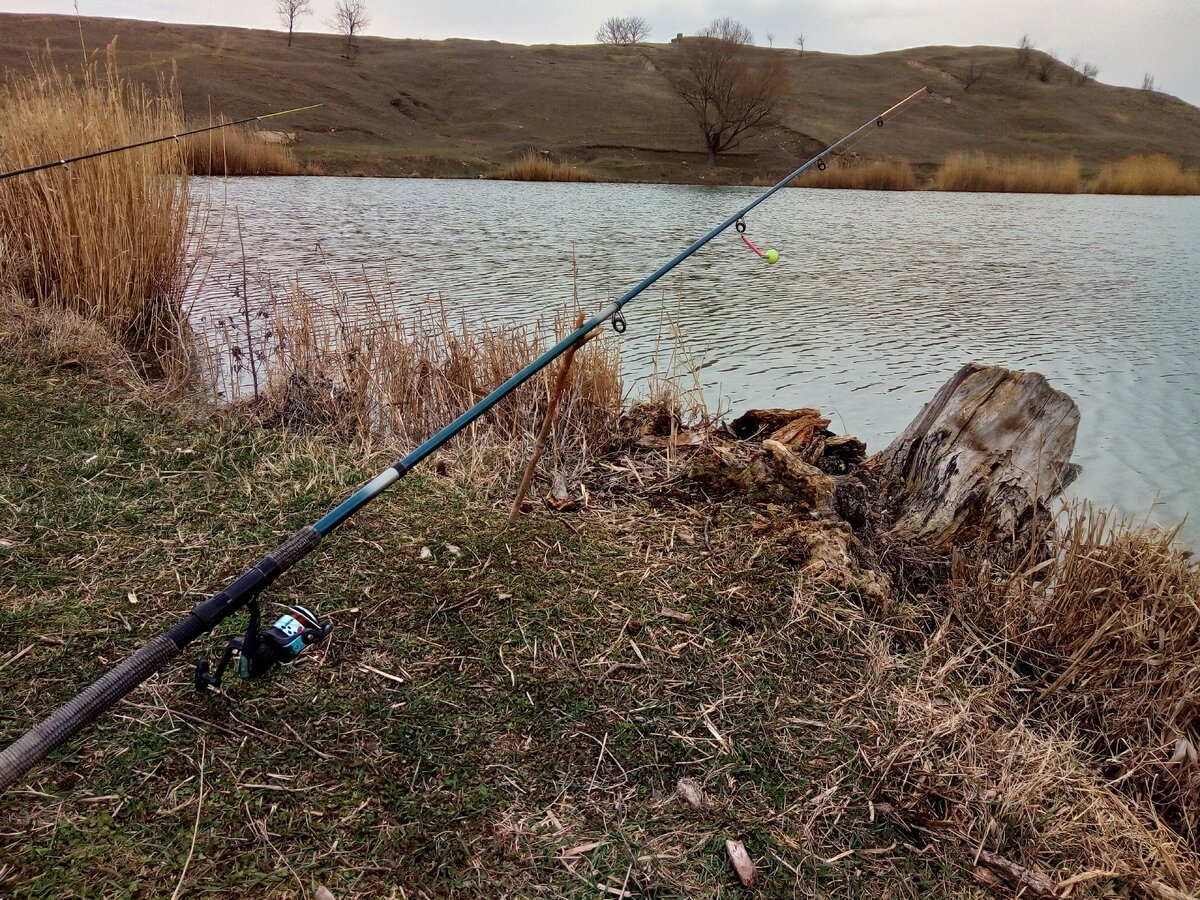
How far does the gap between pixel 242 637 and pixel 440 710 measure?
2.03 feet

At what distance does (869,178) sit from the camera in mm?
32031

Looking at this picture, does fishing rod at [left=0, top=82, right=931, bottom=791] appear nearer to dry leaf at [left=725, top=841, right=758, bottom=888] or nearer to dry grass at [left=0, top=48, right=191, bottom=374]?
dry leaf at [left=725, top=841, right=758, bottom=888]

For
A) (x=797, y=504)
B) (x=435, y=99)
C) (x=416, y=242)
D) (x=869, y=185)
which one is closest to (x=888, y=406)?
(x=797, y=504)

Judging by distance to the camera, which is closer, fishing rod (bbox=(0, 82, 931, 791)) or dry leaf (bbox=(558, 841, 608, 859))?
fishing rod (bbox=(0, 82, 931, 791))

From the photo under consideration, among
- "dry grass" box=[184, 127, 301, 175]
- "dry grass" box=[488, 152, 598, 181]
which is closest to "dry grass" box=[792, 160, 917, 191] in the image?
"dry grass" box=[488, 152, 598, 181]

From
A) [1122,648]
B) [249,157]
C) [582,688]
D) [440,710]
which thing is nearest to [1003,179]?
[249,157]

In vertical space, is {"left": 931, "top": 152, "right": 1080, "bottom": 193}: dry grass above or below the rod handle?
above

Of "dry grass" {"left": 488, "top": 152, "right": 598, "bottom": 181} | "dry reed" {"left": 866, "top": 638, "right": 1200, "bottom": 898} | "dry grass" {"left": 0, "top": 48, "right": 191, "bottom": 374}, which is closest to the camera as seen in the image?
"dry reed" {"left": 866, "top": 638, "right": 1200, "bottom": 898}

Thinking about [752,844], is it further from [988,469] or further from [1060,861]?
[988,469]

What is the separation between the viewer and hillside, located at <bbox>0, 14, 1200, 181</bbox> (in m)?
44.0

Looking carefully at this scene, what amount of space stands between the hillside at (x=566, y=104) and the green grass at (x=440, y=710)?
1272 inches

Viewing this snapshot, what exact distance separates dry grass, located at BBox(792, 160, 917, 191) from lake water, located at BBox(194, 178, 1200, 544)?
1140 cm

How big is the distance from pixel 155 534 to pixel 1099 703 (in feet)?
11.9

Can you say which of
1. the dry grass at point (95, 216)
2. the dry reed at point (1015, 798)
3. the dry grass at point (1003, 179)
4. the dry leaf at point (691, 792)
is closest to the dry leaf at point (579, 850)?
the dry leaf at point (691, 792)
